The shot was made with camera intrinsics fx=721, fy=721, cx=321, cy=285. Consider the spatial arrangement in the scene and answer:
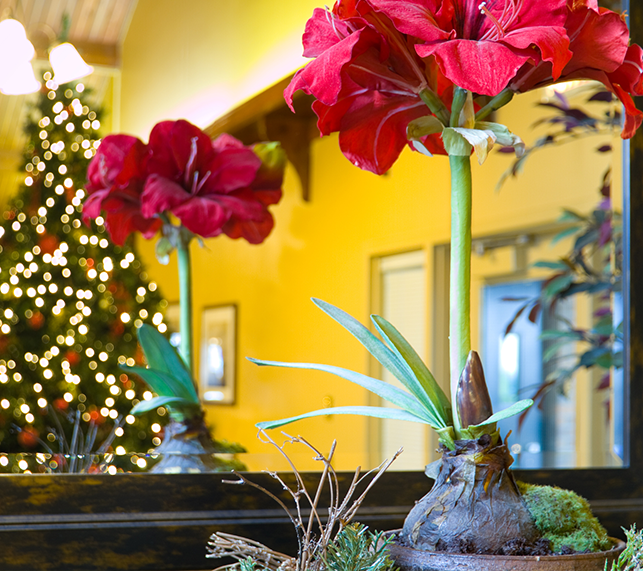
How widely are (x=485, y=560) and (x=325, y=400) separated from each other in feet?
1.40

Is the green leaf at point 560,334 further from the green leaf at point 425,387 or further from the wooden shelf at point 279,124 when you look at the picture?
the green leaf at point 425,387

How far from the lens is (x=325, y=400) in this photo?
860 millimetres

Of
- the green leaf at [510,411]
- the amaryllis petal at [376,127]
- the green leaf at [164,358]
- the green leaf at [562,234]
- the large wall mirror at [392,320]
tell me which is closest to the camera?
the green leaf at [510,411]

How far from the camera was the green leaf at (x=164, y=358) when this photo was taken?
0.85 m

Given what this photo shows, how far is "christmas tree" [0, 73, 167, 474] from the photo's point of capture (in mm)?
824

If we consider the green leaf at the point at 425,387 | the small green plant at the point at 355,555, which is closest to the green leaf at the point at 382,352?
the green leaf at the point at 425,387

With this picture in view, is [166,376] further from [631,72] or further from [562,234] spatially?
[562,234]

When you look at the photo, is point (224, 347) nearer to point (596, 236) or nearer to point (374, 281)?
point (374, 281)

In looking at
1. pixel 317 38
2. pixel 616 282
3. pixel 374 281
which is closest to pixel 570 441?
pixel 616 282

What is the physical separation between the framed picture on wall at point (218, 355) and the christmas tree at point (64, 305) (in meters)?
0.06

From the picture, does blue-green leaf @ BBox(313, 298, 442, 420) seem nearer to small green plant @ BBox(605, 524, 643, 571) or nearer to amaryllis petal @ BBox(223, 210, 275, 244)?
small green plant @ BBox(605, 524, 643, 571)

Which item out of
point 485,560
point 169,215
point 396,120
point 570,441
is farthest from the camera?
point 570,441

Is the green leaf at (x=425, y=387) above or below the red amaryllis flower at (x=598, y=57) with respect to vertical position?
below

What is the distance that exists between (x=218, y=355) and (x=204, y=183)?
0.69 ft
